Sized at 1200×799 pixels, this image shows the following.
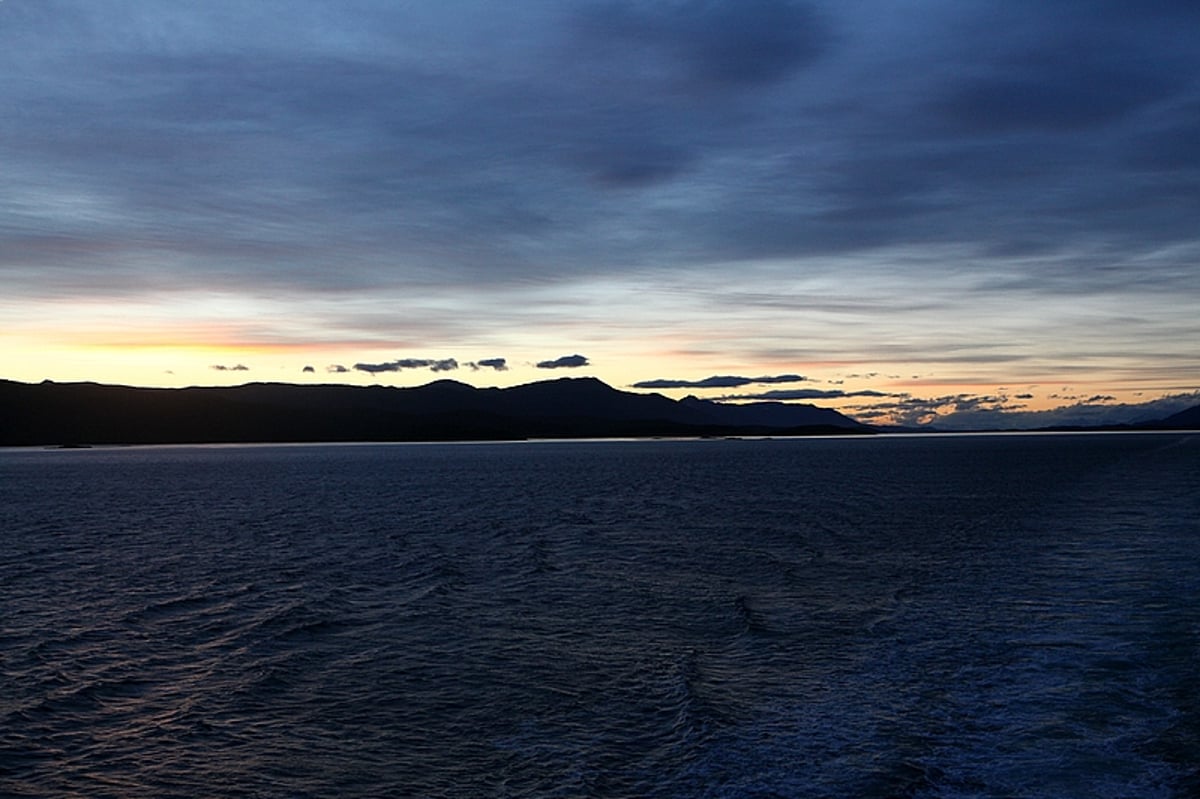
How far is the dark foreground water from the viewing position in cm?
1808

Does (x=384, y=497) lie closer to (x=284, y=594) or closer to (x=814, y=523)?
(x=814, y=523)

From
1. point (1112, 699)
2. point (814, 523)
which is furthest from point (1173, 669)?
point (814, 523)

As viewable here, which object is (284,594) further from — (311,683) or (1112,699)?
(1112,699)

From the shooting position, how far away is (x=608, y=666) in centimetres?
2558

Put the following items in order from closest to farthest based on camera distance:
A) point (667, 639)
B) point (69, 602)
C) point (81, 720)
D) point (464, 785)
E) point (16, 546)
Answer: point (464, 785) < point (81, 720) < point (667, 639) < point (69, 602) < point (16, 546)

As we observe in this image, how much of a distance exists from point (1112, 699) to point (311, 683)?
18.6m

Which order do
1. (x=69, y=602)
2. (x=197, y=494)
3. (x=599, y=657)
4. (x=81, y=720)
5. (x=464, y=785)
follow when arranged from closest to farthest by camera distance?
1. (x=464, y=785)
2. (x=81, y=720)
3. (x=599, y=657)
4. (x=69, y=602)
5. (x=197, y=494)

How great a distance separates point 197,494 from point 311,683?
93855 mm

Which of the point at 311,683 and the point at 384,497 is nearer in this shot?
the point at 311,683

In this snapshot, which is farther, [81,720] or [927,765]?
[81,720]

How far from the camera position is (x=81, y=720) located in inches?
849

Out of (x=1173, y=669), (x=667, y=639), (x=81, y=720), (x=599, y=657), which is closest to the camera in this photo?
(x=81, y=720)

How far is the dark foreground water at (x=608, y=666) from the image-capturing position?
59.3ft

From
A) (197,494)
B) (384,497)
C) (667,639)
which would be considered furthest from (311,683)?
(197,494)
